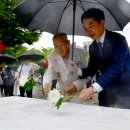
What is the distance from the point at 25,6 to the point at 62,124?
8.26 ft

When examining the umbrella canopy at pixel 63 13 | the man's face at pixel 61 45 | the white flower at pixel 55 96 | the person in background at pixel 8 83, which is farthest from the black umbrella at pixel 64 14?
the person in background at pixel 8 83

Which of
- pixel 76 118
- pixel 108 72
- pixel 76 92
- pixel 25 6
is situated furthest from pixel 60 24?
pixel 76 118

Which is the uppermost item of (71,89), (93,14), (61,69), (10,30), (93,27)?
(10,30)

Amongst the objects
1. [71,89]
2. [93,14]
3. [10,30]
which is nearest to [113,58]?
[93,14]

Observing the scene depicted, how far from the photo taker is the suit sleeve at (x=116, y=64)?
3.56 metres

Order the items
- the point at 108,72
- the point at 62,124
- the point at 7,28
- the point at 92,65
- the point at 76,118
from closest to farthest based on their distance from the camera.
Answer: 1. the point at 62,124
2. the point at 76,118
3. the point at 108,72
4. the point at 92,65
5. the point at 7,28

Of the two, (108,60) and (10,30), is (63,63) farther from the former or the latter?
(10,30)

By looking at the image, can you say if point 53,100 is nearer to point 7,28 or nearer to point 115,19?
point 115,19

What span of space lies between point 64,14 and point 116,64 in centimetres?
195

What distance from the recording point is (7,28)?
29.0m

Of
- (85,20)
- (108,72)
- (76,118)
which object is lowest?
(76,118)

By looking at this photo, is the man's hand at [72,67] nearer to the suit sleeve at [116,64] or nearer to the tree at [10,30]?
the suit sleeve at [116,64]

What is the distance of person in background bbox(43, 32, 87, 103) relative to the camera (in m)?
4.21

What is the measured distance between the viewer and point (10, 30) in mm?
29234
